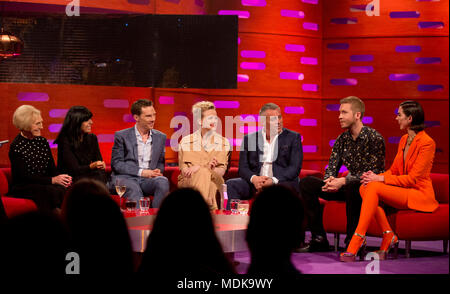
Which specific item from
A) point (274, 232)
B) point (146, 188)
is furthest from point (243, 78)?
point (274, 232)

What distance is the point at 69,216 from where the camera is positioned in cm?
166

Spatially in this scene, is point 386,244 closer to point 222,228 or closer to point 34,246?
point 222,228

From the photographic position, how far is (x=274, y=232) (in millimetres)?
1592

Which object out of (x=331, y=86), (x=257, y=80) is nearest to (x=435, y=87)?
(x=331, y=86)

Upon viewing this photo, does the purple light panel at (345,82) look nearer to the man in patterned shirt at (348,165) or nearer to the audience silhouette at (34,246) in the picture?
the man in patterned shirt at (348,165)

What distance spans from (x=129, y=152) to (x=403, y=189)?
2350mm

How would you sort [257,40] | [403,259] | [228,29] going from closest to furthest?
1. [403,259]
2. [228,29]
3. [257,40]

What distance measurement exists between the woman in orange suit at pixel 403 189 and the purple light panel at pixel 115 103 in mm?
2703

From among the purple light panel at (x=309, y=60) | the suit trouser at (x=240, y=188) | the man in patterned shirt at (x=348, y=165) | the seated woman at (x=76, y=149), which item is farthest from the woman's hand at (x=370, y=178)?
the purple light panel at (x=309, y=60)

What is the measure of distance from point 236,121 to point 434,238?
2.68 m

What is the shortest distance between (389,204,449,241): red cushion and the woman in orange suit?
0.18 ft

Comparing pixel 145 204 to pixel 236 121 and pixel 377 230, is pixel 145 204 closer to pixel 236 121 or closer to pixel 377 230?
pixel 377 230

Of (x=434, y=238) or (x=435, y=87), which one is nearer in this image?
(x=434, y=238)

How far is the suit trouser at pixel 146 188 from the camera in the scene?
499 cm
